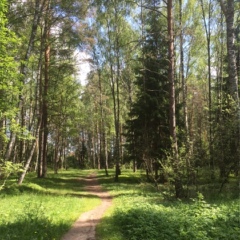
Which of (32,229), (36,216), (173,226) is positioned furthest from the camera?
(36,216)

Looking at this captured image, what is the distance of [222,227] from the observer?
7.23m

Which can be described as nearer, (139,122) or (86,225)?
(86,225)

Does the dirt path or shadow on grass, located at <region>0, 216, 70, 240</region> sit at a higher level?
shadow on grass, located at <region>0, 216, 70, 240</region>

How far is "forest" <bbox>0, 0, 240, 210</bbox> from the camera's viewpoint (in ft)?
39.0

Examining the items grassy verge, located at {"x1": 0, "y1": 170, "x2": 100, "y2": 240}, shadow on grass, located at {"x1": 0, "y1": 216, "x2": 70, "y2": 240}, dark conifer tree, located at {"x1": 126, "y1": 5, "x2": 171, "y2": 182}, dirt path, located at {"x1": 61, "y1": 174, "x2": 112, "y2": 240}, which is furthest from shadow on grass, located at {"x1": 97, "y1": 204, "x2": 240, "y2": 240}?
dark conifer tree, located at {"x1": 126, "y1": 5, "x2": 171, "y2": 182}

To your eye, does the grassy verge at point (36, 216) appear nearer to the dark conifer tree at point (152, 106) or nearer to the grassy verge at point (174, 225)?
the grassy verge at point (174, 225)

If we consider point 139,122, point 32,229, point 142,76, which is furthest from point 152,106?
point 32,229

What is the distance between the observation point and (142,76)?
22.5 meters

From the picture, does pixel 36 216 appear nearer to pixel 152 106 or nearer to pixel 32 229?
pixel 32 229

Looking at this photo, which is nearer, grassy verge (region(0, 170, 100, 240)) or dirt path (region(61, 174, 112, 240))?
grassy verge (region(0, 170, 100, 240))

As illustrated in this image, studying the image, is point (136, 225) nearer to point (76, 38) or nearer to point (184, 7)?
point (76, 38)

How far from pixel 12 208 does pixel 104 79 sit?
82.1 ft

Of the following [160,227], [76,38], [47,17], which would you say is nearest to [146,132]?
[76,38]

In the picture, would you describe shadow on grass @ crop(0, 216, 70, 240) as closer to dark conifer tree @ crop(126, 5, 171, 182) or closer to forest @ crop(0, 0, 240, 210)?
forest @ crop(0, 0, 240, 210)
